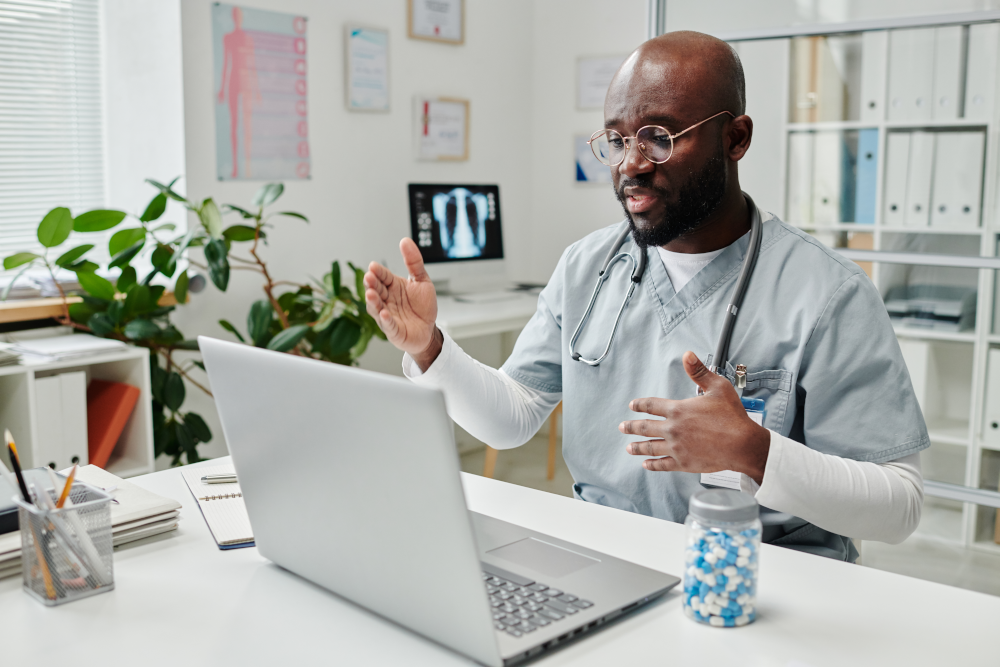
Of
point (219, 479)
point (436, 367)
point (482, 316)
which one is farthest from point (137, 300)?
point (436, 367)

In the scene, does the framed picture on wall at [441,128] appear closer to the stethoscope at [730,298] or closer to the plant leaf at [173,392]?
the plant leaf at [173,392]

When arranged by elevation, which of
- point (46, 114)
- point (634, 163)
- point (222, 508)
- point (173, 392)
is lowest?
point (173, 392)

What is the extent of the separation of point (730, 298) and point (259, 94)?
81.7 inches

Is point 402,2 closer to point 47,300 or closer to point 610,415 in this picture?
point 47,300

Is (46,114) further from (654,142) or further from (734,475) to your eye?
(734,475)

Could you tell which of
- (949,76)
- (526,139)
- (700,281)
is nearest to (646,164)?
(700,281)

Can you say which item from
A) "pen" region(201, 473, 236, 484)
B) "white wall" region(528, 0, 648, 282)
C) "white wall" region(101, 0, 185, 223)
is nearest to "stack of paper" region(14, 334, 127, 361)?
"white wall" region(101, 0, 185, 223)

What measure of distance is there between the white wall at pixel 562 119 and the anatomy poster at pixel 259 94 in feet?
4.20

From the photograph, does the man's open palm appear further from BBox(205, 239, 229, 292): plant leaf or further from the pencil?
BBox(205, 239, 229, 292): plant leaf

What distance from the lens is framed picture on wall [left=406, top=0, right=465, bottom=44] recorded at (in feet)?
11.0

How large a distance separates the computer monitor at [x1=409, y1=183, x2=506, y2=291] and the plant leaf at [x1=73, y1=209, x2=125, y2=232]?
1.07m

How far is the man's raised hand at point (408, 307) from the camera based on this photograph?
1.18m

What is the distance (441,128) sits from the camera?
3520mm

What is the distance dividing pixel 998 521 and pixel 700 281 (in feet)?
4.64
